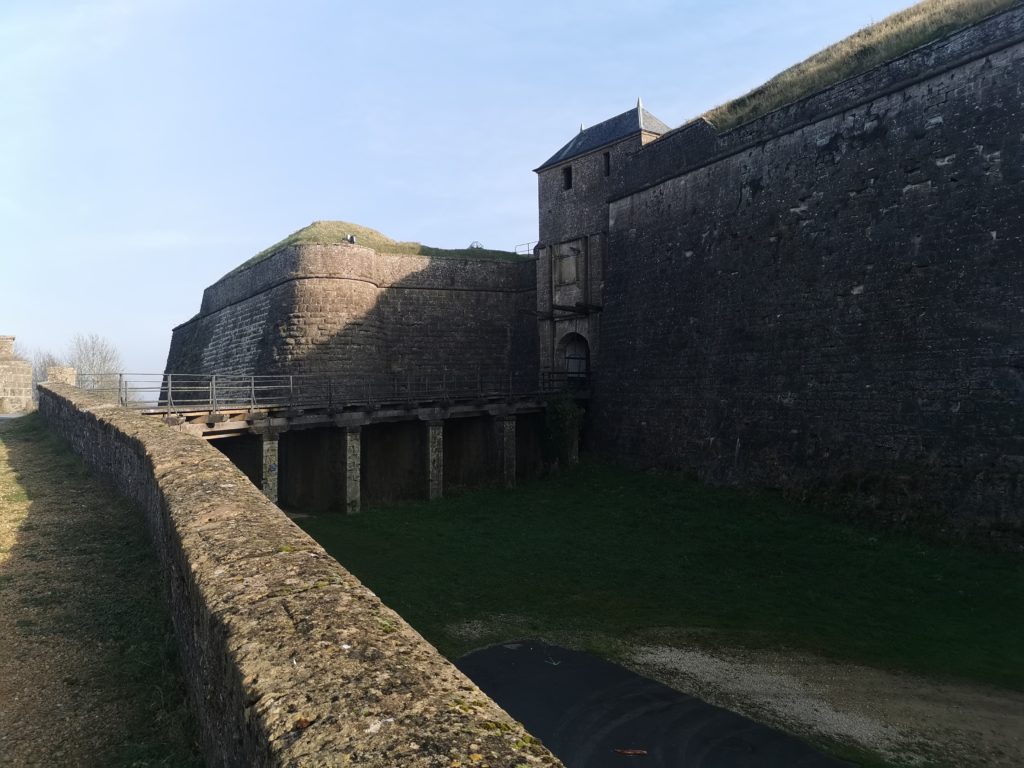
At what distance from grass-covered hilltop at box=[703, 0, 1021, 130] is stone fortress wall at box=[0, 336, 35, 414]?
23.1m

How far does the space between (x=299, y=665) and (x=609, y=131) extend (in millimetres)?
21565

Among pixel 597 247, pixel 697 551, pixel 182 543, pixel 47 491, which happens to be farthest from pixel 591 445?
pixel 182 543

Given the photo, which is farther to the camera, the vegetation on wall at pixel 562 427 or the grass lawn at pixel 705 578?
the vegetation on wall at pixel 562 427

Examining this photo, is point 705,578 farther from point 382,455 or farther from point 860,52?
point 860,52

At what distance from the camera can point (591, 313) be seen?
70.3 feet

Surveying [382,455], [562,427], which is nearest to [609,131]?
[562,427]

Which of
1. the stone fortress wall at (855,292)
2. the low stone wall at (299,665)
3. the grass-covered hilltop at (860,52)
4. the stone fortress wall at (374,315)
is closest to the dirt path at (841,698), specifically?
the stone fortress wall at (855,292)

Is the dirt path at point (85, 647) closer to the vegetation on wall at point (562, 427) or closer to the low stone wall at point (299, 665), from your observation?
the low stone wall at point (299, 665)

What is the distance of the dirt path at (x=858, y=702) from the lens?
676 cm

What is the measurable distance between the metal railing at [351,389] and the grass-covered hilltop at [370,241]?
5.13 m

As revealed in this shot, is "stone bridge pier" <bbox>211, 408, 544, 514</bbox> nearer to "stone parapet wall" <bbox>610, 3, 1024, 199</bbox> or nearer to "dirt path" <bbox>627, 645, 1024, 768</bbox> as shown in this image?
"stone parapet wall" <bbox>610, 3, 1024, 199</bbox>

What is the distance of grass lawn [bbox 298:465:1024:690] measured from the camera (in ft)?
30.4

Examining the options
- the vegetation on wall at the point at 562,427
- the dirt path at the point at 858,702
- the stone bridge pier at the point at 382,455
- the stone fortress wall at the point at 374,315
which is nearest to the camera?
the dirt path at the point at 858,702

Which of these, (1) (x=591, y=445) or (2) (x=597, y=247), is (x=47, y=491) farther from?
(2) (x=597, y=247)
